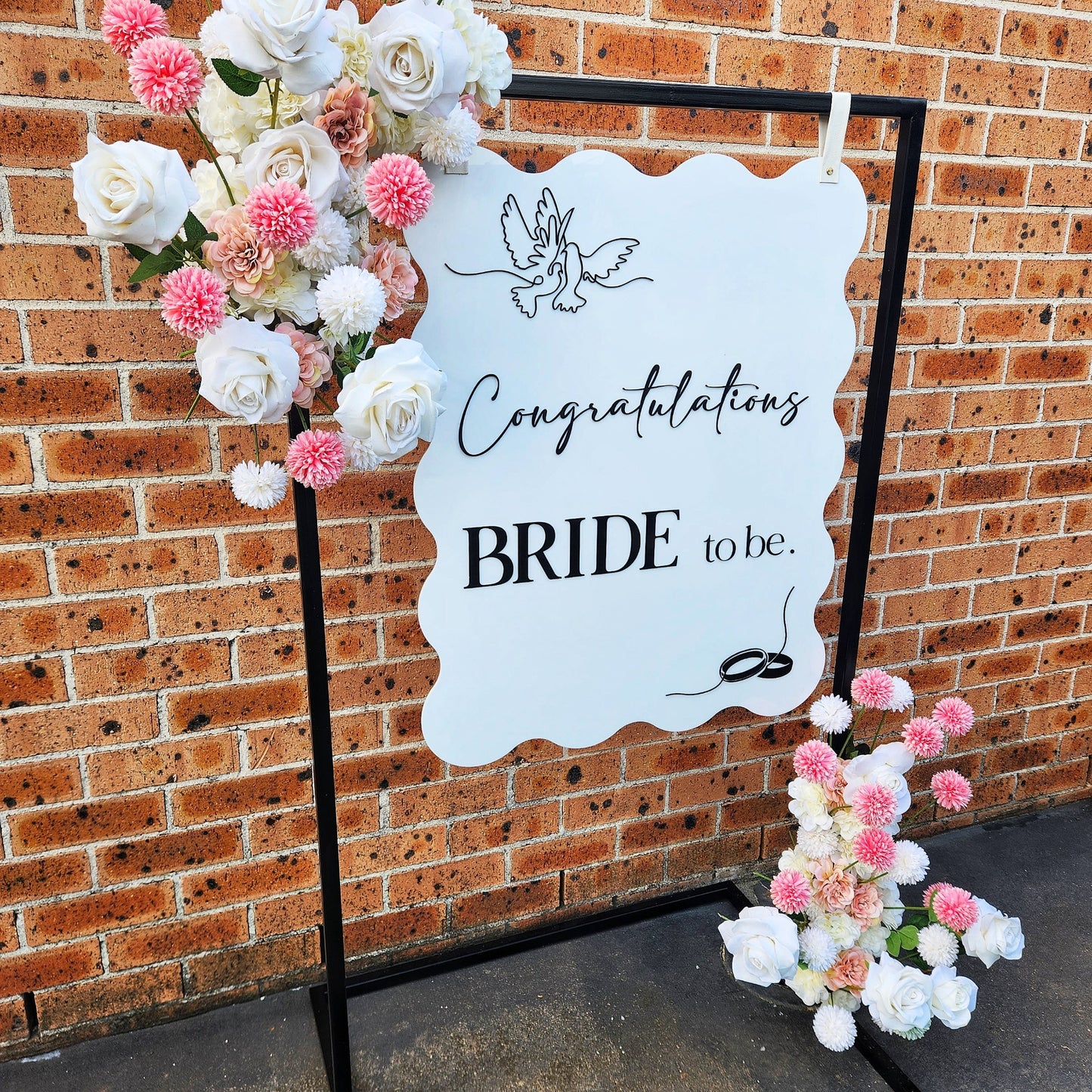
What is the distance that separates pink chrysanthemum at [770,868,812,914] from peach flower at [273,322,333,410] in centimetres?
113

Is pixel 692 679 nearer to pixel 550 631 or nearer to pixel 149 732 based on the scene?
pixel 550 631

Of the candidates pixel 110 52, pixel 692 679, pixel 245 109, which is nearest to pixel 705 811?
pixel 692 679

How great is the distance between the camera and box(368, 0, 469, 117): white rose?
1013mm

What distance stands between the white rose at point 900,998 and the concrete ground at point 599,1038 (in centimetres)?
14

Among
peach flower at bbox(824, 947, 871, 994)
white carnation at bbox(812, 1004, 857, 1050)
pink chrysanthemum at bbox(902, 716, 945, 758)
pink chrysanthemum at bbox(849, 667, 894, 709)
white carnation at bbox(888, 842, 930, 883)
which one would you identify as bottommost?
white carnation at bbox(812, 1004, 857, 1050)

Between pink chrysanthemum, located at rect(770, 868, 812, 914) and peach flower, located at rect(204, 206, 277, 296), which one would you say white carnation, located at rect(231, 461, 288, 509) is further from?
pink chrysanthemum, located at rect(770, 868, 812, 914)

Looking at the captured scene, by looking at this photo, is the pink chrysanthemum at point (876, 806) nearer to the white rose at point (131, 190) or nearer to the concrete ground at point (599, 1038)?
the concrete ground at point (599, 1038)

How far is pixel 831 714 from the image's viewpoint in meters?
1.63

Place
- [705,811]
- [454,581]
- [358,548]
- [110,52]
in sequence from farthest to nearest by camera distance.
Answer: [705,811] → [358,548] → [454,581] → [110,52]

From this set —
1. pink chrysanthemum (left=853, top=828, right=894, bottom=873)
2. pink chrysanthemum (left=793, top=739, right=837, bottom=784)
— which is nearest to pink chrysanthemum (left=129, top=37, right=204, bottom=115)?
pink chrysanthemum (left=793, top=739, right=837, bottom=784)

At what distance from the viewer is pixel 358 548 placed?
1.56 metres

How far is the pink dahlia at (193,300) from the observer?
39.3 inches

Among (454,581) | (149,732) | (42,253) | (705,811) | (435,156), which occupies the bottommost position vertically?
(705,811)

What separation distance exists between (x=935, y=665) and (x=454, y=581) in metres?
1.30
